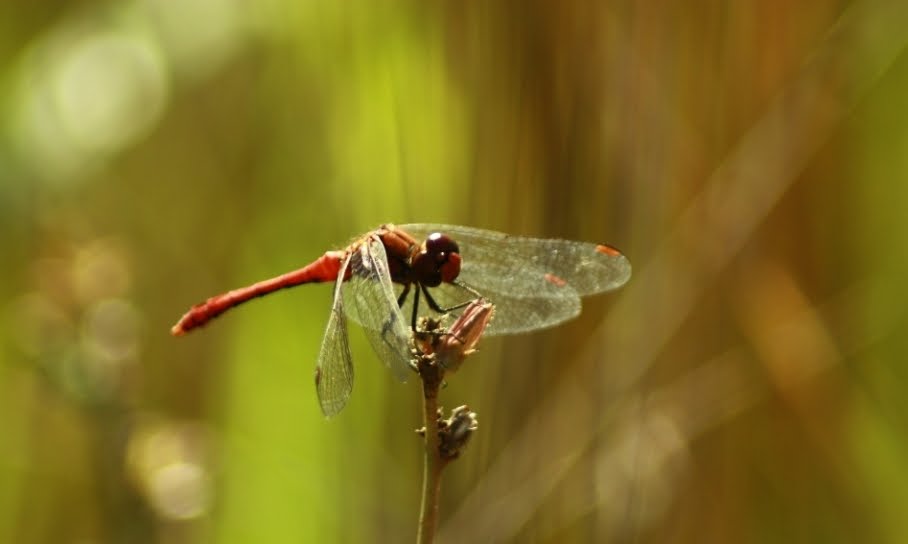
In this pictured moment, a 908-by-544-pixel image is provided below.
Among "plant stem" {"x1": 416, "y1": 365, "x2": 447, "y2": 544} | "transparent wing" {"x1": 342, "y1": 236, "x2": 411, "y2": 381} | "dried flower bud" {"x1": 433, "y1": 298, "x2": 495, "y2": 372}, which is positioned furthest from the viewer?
"transparent wing" {"x1": 342, "y1": 236, "x2": 411, "y2": 381}

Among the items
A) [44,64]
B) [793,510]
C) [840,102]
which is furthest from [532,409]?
[44,64]

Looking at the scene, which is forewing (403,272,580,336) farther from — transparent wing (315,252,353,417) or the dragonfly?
transparent wing (315,252,353,417)

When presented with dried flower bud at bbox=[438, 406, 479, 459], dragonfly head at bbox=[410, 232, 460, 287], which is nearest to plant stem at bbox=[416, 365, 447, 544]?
dried flower bud at bbox=[438, 406, 479, 459]

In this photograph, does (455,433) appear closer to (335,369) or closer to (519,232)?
(335,369)

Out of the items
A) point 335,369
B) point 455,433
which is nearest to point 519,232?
point 335,369

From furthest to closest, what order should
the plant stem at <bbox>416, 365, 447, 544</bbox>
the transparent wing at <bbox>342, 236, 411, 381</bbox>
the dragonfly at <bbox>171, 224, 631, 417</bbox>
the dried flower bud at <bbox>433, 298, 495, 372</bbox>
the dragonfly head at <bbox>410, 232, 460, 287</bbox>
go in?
the dragonfly head at <bbox>410, 232, 460, 287</bbox> → the dragonfly at <bbox>171, 224, 631, 417</bbox> → the transparent wing at <bbox>342, 236, 411, 381</bbox> → the dried flower bud at <bbox>433, 298, 495, 372</bbox> → the plant stem at <bbox>416, 365, 447, 544</bbox>

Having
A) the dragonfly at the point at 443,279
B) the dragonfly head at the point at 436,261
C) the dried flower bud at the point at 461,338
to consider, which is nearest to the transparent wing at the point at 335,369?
the dragonfly at the point at 443,279

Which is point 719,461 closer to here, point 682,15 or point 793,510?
point 793,510
